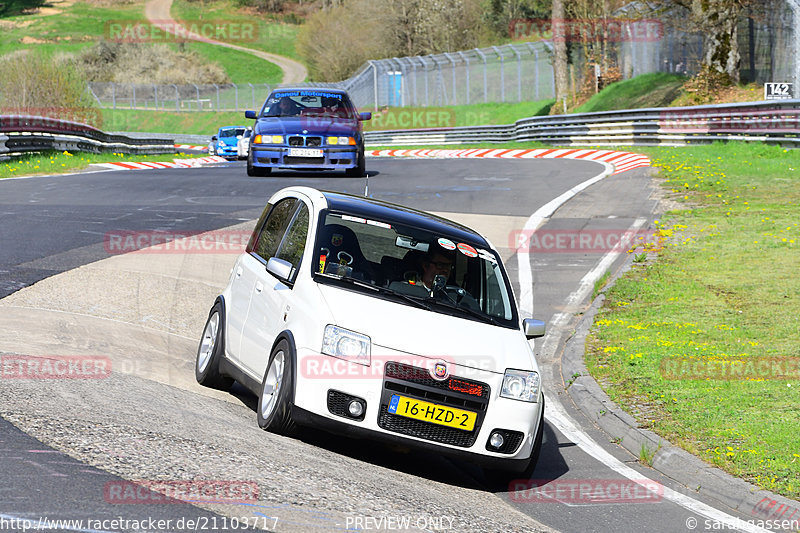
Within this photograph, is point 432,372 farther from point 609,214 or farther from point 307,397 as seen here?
point 609,214

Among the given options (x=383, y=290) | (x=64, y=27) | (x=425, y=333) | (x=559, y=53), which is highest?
(x=64, y=27)

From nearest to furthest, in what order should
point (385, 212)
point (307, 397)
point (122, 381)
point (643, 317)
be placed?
point (307, 397)
point (122, 381)
point (385, 212)
point (643, 317)

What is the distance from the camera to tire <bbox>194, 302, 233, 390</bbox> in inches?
329

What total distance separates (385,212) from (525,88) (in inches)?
2029

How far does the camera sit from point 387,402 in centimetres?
665

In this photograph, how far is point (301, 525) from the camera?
5.11 m

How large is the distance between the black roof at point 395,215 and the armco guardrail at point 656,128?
64.3 feet

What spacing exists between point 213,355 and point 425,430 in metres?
2.37

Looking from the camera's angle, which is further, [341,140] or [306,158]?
[341,140]

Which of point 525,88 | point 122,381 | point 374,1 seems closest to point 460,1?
point 374,1

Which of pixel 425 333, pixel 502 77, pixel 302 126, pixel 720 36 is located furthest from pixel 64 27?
pixel 425 333

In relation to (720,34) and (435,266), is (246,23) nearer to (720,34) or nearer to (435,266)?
(720,34)

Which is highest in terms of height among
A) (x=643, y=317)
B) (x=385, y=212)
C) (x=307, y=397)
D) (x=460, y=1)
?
(x=460, y=1)

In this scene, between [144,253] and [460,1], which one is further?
Answer: [460,1]
